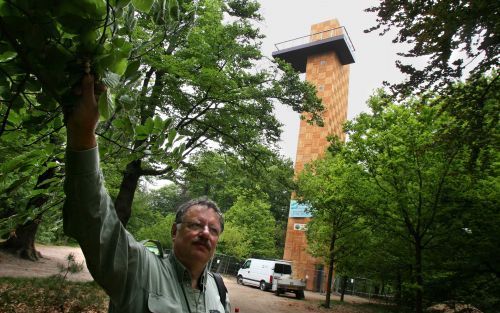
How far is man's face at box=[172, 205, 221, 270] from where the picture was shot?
2.03 metres

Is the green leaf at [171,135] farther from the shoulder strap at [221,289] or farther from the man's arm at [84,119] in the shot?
the shoulder strap at [221,289]

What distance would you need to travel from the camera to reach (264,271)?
87.0 feet

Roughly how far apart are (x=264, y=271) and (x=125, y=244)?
2625cm

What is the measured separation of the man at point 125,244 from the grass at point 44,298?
741cm

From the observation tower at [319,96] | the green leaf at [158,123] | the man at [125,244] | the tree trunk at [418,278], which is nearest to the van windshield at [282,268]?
the observation tower at [319,96]

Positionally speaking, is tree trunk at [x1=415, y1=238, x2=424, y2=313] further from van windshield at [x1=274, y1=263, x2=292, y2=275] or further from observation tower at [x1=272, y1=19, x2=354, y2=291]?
observation tower at [x1=272, y1=19, x2=354, y2=291]

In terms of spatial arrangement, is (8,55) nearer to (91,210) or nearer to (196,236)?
(91,210)

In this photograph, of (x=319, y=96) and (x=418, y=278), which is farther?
(x=319, y=96)

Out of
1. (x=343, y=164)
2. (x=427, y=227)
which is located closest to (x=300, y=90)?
(x=343, y=164)

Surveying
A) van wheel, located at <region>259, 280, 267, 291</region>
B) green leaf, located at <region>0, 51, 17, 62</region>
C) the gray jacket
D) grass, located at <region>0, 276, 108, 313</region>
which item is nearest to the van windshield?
van wheel, located at <region>259, 280, 267, 291</region>

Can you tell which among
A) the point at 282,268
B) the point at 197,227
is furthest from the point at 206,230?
the point at 282,268

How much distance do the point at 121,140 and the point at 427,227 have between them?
11371mm

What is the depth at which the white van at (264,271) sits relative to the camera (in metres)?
25.7

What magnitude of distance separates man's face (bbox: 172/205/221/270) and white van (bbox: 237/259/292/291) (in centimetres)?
2449
